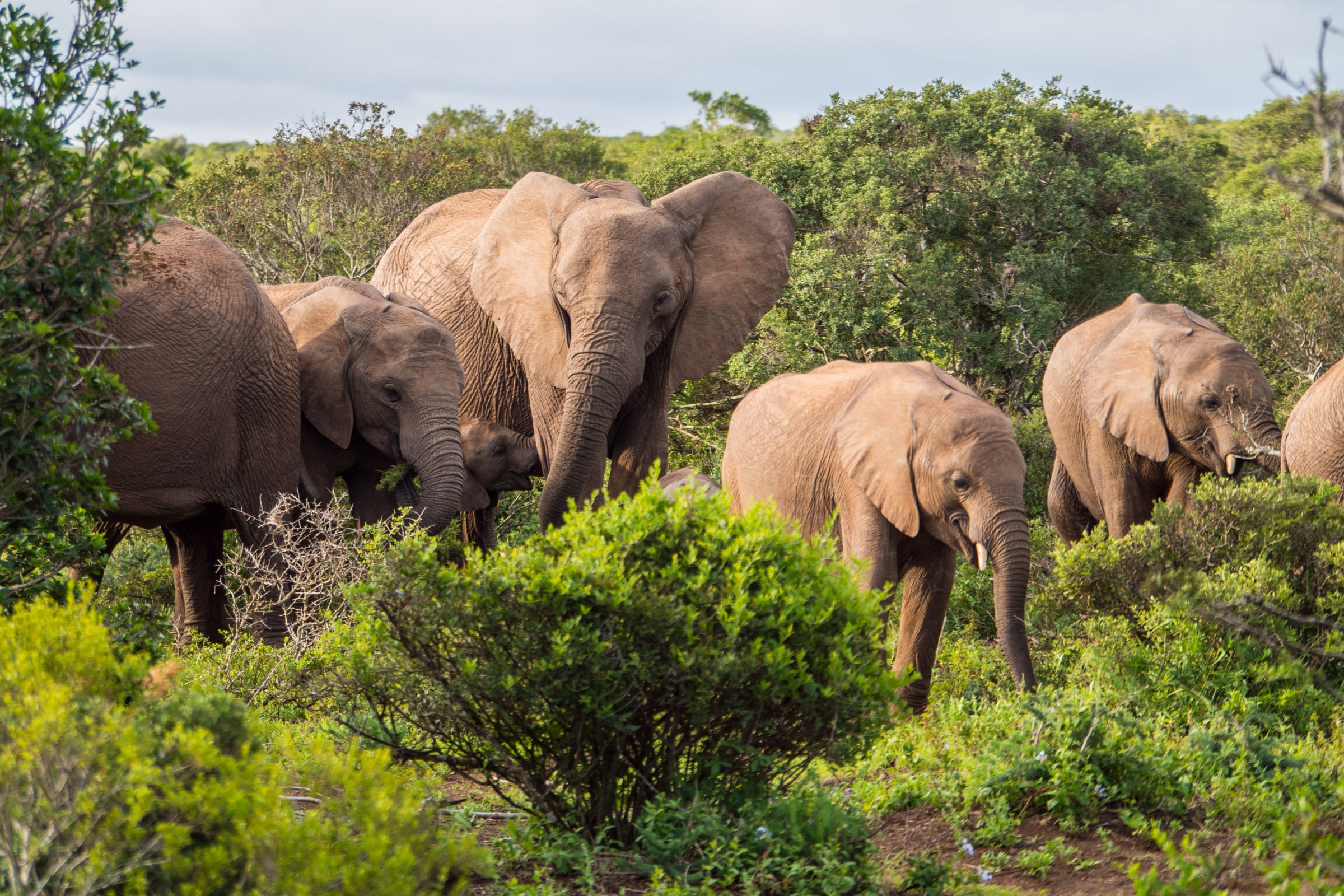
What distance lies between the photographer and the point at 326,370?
883 centimetres

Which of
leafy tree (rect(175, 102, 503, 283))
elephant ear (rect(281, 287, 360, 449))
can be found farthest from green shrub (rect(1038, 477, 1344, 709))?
leafy tree (rect(175, 102, 503, 283))

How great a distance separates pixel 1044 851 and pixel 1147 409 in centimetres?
538

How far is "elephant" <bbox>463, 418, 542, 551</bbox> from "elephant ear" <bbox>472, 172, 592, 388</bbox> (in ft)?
4.03

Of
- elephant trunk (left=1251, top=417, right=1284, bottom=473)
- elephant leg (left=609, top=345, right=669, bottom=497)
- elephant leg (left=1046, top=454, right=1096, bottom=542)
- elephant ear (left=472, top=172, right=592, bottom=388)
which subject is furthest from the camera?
elephant leg (left=1046, top=454, right=1096, bottom=542)

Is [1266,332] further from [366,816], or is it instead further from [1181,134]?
[1181,134]

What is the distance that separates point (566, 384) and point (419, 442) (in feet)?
5.03

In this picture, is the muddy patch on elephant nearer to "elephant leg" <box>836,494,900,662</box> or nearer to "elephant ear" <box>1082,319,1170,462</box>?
"elephant leg" <box>836,494,900,662</box>

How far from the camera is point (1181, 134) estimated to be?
109ft

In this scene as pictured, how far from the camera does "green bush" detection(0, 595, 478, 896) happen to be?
3090mm

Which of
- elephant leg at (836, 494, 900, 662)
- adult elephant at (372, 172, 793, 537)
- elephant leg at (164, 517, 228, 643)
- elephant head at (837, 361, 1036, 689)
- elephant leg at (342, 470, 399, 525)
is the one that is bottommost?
elephant leg at (164, 517, 228, 643)

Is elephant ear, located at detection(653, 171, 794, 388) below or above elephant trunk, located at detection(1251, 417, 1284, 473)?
above

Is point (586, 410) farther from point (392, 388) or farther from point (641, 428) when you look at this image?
point (392, 388)

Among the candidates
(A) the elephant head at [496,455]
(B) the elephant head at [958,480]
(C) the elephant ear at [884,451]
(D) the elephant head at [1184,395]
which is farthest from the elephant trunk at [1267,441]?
(A) the elephant head at [496,455]

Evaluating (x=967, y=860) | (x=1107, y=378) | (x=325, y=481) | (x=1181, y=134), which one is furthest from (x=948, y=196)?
(x=1181, y=134)
